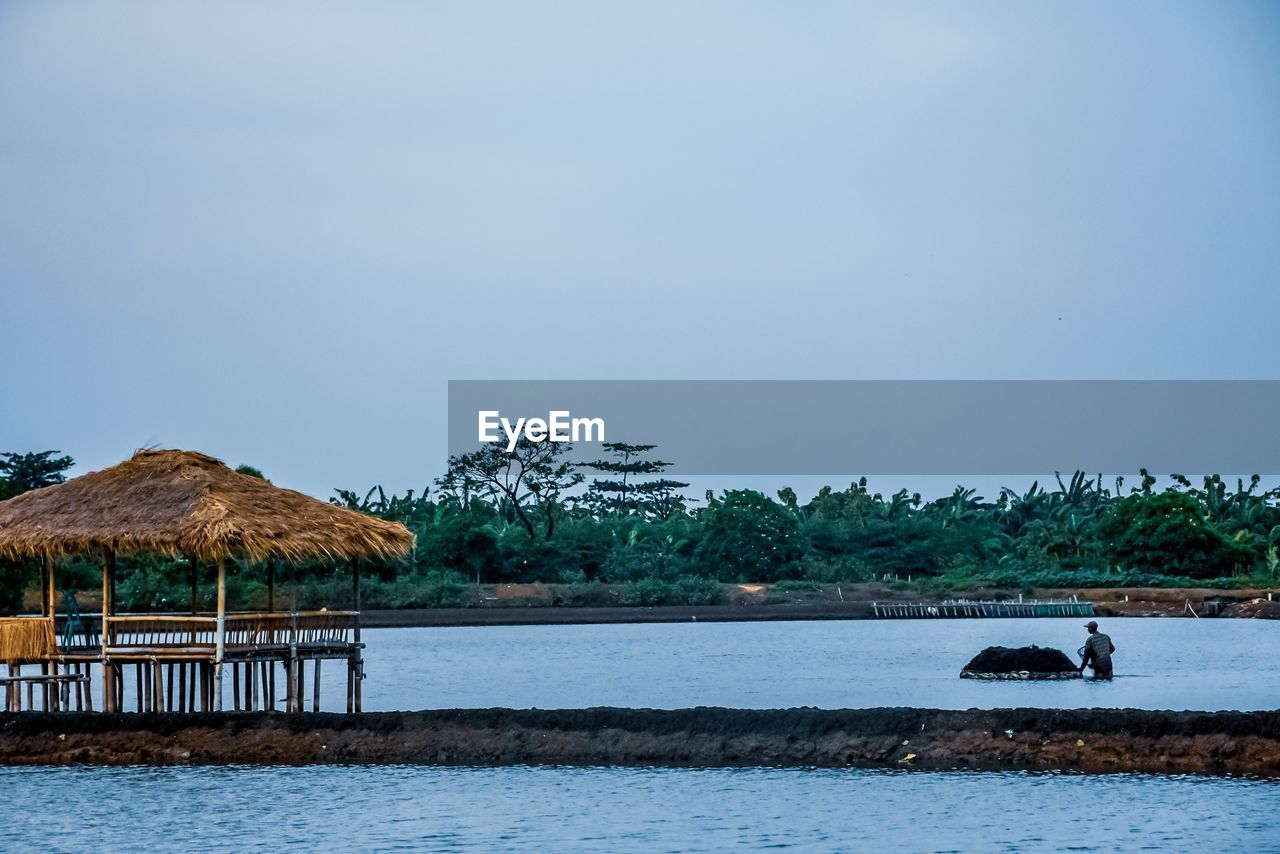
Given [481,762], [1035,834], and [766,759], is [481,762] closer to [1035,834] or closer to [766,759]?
[766,759]

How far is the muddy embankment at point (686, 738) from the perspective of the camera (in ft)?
67.5

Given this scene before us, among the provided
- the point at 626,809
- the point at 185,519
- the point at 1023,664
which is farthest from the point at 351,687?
the point at 1023,664

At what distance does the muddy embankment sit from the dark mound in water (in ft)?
50.5

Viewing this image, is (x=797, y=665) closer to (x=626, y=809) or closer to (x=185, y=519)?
(x=185, y=519)

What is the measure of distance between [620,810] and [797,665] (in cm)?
2823

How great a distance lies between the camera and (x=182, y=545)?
2433 cm

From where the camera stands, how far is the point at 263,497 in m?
25.7

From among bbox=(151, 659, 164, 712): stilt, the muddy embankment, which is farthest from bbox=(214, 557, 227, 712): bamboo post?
the muddy embankment

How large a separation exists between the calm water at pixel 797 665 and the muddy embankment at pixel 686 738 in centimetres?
1061

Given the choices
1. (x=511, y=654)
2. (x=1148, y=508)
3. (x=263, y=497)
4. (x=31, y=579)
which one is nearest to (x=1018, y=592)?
(x=1148, y=508)

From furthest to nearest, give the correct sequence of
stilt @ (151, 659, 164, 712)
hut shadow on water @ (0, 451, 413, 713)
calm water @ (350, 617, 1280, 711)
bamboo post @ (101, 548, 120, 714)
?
calm water @ (350, 617, 1280, 711) < stilt @ (151, 659, 164, 712) < bamboo post @ (101, 548, 120, 714) < hut shadow on water @ (0, 451, 413, 713)

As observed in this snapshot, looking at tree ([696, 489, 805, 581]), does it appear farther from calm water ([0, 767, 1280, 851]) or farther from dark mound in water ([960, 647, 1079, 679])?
calm water ([0, 767, 1280, 851])

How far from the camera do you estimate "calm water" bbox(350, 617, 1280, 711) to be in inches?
1377

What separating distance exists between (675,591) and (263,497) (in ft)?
183
